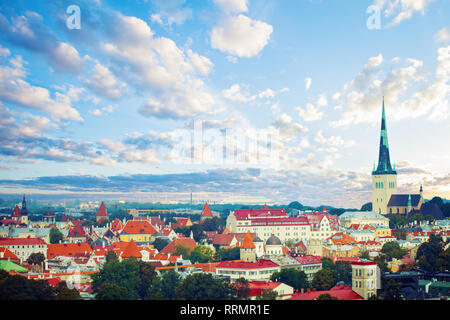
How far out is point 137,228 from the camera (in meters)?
52.0

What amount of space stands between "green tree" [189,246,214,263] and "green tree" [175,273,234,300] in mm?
13726

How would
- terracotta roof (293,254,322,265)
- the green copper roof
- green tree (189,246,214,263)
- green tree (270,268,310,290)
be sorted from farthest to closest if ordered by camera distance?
1. green tree (189,246,214,263)
2. terracotta roof (293,254,322,265)
3. the green copper roof
4. green tree (270,268,310,290)

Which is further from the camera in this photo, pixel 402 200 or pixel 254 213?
pixel 402 200

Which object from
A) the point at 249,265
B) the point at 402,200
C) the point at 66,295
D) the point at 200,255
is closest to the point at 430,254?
the point at 249,265

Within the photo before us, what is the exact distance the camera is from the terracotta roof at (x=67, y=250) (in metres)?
39.1

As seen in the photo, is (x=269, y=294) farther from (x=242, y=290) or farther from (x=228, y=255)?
(x=228, y=255)

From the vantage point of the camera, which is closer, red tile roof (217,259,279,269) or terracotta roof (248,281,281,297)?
terracotta roof (248,281,281,297)

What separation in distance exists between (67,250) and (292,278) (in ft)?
62.9

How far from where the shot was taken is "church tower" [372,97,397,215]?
75250mm

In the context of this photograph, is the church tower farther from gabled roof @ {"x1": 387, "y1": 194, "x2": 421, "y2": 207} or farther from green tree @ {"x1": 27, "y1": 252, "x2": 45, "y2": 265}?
green tree @ {"x1": 27, "y1": 252, "x2": 45, "y2": 265}

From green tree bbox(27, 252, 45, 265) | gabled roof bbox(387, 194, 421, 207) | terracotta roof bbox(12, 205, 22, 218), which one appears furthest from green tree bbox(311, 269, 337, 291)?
terracotta roof bbox(12, 205, 22, 218)

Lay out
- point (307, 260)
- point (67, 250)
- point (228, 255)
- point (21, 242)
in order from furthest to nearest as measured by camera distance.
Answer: point (21, 242) → point (67, 250) → point (228, 255) → point (307, 260)

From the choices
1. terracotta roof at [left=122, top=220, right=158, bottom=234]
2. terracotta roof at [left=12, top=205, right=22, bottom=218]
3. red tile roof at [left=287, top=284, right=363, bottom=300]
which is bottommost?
red tile roof at [left=287, top=284, right=363, bottom=300]
